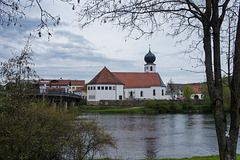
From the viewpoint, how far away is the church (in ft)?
197

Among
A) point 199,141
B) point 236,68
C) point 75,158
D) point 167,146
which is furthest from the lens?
point 199,141

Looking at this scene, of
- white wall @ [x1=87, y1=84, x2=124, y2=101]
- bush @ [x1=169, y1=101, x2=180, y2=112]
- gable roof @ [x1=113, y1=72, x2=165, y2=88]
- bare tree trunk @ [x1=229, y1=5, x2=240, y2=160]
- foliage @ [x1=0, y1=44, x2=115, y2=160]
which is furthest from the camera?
gable roof @ [x1=113, y1=72, x2=165, y2=88]

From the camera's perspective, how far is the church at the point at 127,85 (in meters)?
60.1

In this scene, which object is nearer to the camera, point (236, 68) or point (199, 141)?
point (236, 68)

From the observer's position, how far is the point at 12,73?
7.78 meters

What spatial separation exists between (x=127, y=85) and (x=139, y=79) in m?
4.16

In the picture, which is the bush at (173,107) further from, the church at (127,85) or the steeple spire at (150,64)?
the steeple spire at (150,64)

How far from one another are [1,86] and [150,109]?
4337cm

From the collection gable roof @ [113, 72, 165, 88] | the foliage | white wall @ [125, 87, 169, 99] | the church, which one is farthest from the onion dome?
the foliage

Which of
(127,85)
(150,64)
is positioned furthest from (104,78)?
(150,64)

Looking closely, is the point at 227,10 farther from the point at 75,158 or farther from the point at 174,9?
the point at 75,158

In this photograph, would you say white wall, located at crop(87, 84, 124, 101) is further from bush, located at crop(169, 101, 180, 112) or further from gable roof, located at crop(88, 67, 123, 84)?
bush, located at crop(169, 101, 180, 112)

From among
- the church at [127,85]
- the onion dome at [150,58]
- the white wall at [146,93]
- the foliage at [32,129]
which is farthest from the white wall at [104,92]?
the foliage at [32,129]

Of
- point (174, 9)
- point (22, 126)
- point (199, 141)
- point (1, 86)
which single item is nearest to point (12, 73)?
point (1, 86)
